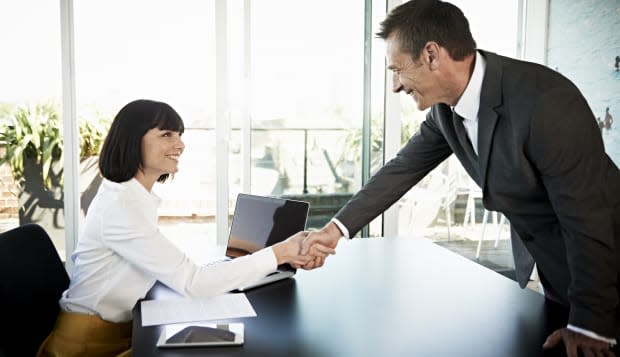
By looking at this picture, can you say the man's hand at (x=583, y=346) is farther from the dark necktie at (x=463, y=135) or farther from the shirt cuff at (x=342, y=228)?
the shirt cuff at (x=342, y=228)

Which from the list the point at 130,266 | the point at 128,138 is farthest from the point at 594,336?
the point at 128,138

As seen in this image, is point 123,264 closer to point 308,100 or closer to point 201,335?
point 201,335

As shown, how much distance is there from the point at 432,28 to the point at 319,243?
790 mm

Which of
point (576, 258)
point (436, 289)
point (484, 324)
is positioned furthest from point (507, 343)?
point (436, 289)

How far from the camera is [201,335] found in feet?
4.58

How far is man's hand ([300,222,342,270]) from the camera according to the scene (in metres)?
1.93

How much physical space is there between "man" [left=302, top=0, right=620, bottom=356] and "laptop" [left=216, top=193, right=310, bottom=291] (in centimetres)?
12

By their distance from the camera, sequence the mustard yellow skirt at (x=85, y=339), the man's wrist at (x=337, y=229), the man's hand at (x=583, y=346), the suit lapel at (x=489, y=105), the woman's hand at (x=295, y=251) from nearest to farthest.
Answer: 1. the man's hand at (x=583, y=346)
2. the suit lapel at (x=489, y=105)
3. the mustard yellow skirt at (x=85, y=339)
4. the woman's hand at (x=295, y=251)
5. the man's wrist at (x=337, y=229)

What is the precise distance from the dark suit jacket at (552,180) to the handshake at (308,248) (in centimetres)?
51

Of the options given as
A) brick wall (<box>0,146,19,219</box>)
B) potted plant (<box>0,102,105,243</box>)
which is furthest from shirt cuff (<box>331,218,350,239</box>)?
brick wall (<box>0,146,19,219</box>)

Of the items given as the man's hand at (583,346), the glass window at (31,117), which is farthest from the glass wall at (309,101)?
the man's hand at (583,346)

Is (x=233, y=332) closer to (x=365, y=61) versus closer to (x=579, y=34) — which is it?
(x=365, y=61)

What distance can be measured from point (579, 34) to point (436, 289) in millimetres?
2844

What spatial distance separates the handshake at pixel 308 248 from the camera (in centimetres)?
186
